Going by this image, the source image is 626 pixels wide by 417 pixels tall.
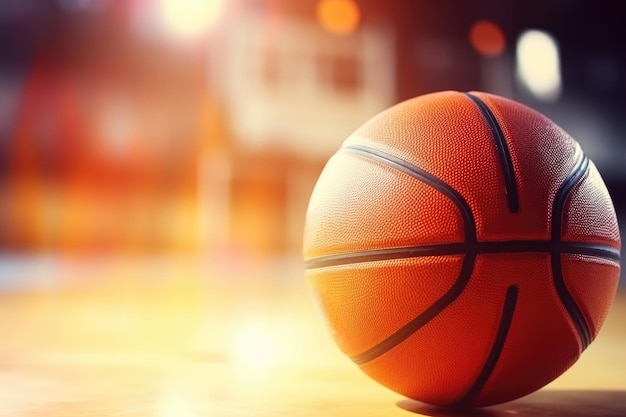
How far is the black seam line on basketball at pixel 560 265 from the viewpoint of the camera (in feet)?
4.77

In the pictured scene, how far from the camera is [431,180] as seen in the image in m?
1.49

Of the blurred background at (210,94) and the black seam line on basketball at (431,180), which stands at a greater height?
the blurred background at (210,94)

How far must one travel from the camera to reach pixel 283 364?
2359 millimetres

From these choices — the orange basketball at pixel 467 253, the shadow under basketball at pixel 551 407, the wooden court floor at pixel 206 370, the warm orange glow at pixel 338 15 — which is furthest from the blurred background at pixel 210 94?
the orange basketball at pixel 467 253

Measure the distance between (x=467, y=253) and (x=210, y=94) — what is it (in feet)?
36.6

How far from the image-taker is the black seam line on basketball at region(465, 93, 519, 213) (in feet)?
4.73

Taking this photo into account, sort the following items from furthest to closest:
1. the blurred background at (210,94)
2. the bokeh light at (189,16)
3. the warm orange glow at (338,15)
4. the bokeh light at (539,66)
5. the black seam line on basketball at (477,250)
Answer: the bokeh light at (539,66), the warm orange glow at (338,15), the bokeh light at (189,16), the blurred background at (210,94), the black seam line on basketball at (477,250)

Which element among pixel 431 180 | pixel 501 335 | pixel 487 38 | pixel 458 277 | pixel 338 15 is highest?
pixel 338 15

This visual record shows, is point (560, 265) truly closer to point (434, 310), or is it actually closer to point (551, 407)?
point (434, 310)

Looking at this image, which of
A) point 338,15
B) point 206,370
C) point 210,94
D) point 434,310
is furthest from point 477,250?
point 338,15

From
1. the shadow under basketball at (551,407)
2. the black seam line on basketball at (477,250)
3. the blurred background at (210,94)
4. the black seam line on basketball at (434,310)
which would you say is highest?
the blurred background at (210,94)

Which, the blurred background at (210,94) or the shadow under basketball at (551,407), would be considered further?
the blurred background at (210,94)

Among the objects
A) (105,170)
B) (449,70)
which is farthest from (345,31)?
(105,170)

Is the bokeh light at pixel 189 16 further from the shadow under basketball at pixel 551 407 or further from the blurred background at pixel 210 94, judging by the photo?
the shadow under basketball at pixel 551 407
